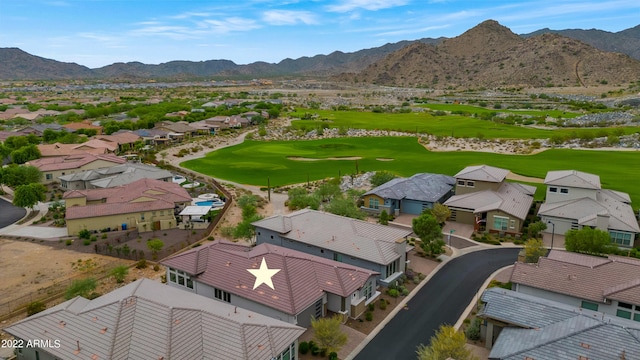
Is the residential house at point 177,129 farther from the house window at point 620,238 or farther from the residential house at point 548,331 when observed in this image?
the residential house at point 548,331

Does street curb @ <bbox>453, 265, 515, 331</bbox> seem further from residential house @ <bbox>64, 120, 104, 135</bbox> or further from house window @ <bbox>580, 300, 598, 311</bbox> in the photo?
residential house @ <bbox>64, 120, 104, 135</bbox>

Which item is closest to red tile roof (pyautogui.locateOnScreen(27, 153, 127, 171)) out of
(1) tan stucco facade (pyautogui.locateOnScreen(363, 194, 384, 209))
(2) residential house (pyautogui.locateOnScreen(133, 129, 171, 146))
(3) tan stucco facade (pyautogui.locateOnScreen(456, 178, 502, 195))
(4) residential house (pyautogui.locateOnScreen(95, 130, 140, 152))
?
(4) residential house (pyautogui.locateOnScreen(95, 130, 140, 152))

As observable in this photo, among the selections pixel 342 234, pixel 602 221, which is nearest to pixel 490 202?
pixel 602 221

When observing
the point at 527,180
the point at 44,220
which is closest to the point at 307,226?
the point at 44,220

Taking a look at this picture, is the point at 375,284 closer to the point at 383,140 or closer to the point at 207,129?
the point at 383,140

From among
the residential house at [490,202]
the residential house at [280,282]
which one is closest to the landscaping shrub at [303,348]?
the residential house at [280,282]

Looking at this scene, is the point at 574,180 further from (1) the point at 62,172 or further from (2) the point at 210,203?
(1) the point at 62,172
